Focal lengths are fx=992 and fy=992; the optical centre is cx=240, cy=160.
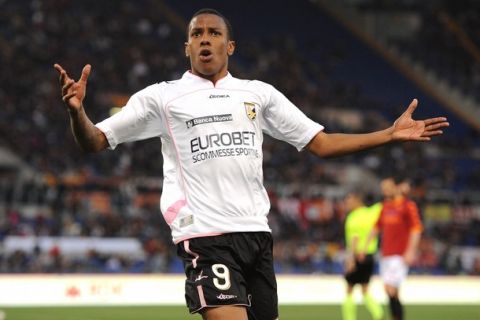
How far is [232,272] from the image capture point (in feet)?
15.5

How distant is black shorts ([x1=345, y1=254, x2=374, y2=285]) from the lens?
14.4 metres

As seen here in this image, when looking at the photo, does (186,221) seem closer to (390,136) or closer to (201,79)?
(201,79)

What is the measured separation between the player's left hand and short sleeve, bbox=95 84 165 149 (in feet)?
3.85

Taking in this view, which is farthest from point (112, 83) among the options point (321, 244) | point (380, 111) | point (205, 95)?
point (205, 95)

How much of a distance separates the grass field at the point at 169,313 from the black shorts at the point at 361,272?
1.84 meters

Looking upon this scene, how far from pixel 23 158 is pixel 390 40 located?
18.8m

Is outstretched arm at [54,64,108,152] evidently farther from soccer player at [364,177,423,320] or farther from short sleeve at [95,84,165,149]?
soccer player at [364,177,423,320]

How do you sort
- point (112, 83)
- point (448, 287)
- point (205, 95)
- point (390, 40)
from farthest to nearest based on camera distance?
point (390, 40)
point (112, 83)
point (448, 287)
point (205, 95)

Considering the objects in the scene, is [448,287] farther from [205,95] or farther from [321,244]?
[205,95]

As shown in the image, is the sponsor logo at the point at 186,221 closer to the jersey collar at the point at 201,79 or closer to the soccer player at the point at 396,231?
the jersey collar at the point at 201,79

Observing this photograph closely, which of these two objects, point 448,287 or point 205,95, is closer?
point 205,95

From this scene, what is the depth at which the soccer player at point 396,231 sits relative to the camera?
12242mm

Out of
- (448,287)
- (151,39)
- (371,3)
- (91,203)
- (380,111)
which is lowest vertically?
(448,287)

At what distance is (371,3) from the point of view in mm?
39531
